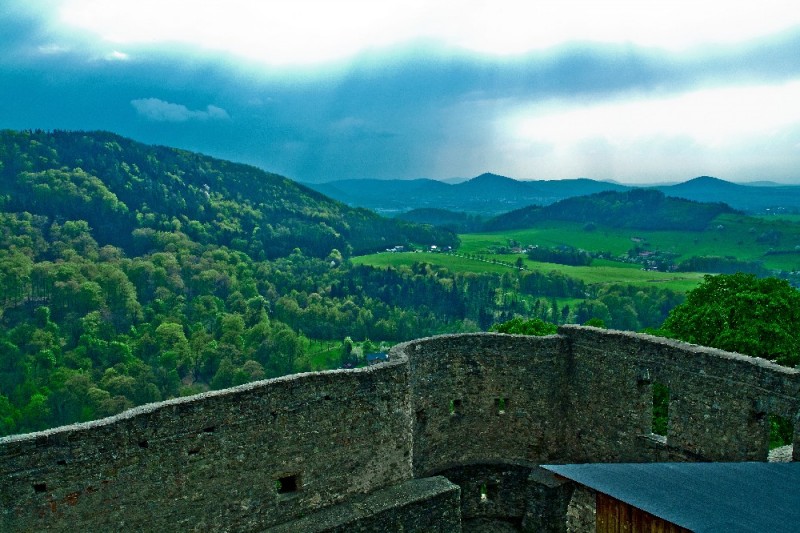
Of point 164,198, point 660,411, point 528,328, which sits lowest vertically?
point 660,411

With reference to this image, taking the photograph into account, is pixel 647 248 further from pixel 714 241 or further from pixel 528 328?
pixel 528 328

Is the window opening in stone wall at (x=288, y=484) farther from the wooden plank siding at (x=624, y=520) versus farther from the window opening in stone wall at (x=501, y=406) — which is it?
the window opening in stone wall at (x=501, y=406)

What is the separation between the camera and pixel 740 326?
2498 centimetres

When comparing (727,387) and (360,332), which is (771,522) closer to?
(727,387)

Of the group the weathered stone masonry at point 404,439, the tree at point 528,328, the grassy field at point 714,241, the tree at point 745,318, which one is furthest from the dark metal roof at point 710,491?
the grassy field at point 714,241

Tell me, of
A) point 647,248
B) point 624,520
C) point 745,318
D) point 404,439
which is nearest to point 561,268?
point 647,248

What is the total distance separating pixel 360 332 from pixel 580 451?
303 feet

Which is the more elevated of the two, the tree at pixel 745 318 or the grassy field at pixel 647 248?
the tree at pixel 745 318

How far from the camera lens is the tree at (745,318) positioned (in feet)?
78.7

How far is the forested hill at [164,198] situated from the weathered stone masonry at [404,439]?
4700 inches

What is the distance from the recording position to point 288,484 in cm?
1366

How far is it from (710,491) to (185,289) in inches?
4352

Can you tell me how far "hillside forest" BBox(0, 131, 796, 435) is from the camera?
257 ft

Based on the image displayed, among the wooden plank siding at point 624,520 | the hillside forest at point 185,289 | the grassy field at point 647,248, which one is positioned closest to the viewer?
the wooden plank siding at point 624,520
